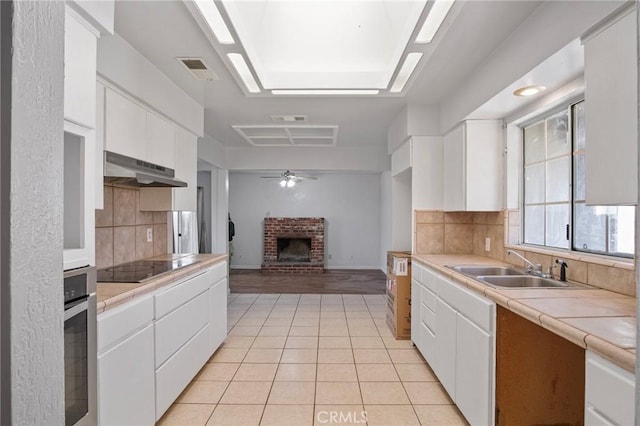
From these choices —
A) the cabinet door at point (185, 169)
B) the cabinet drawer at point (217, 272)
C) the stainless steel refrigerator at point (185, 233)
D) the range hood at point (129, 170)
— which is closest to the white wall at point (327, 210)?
the stainless steel refrigerator at point (185, 233)

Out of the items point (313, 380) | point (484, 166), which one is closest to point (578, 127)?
point (484, 166)

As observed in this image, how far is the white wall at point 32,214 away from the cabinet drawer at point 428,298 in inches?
100

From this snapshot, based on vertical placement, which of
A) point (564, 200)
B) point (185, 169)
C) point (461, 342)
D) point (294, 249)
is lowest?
point (294, 249)

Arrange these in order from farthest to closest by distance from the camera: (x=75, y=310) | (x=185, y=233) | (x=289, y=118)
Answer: (x=185, y=233) → (x=289, y=118) → (x=75, y=310)

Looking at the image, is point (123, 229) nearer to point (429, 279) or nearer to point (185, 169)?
point (185, 169)

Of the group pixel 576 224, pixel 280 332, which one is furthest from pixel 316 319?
pixel 576 224

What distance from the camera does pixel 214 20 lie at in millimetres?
1910

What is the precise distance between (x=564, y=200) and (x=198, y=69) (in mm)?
2805

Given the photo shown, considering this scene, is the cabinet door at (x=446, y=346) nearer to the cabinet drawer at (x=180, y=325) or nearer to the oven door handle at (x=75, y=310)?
the cabinet drawer at (x=180, y=325)

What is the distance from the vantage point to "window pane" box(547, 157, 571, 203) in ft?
7.63

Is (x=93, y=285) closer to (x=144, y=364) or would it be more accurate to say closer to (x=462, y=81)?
(x=144, y=364)

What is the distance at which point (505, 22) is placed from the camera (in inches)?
76.0

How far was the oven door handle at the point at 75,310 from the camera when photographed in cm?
126

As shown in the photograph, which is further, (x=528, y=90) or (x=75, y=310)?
(x=528, y=90)
